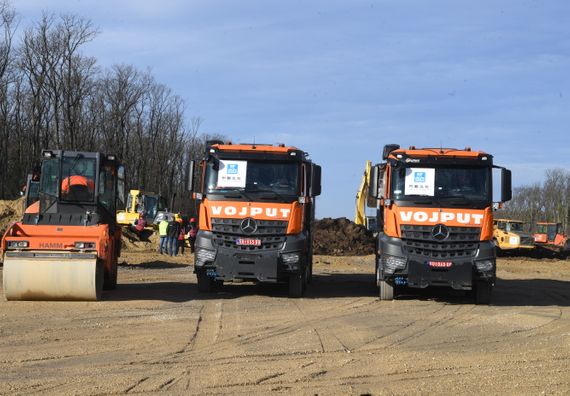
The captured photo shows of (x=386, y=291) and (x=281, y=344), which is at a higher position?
(x=386, y=291)

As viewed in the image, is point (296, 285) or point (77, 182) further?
point (296, 285)

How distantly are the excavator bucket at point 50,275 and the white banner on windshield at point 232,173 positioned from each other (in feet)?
10.3

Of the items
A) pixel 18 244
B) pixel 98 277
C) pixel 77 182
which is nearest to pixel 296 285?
pixel 98 277

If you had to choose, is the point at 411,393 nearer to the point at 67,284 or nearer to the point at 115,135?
the point at 67,284

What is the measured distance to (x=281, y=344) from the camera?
999cm

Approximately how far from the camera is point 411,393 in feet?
24.0

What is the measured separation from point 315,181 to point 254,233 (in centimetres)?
190

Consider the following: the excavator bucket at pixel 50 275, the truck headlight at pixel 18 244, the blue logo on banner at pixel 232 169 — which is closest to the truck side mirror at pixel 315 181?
the blue logo on banner at pixel 232 169

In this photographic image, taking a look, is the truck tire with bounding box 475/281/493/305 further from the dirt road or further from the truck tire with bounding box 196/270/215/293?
the truck tire with bounding box 196/270/215/293

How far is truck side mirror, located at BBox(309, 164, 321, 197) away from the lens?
1563cm

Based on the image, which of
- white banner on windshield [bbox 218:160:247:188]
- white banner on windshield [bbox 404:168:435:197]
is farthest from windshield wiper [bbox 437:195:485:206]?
white banner on windshield [bbox 218:160:247:188]

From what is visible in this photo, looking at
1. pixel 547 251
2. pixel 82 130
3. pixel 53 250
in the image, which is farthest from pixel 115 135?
pixel 53 250

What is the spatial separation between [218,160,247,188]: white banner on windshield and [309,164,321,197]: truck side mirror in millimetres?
1437

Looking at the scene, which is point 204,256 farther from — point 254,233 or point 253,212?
point 253,212
